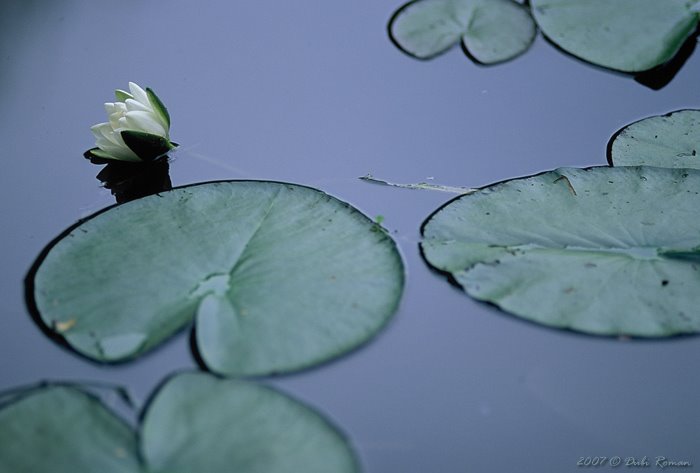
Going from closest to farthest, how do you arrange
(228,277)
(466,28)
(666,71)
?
(228,277) < (666,71) < (466,28)

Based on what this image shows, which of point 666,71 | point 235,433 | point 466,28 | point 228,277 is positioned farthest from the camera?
point 466,28

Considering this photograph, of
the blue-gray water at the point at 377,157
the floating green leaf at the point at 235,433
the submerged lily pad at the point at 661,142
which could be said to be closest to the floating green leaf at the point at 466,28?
the blue-gray water at the point at 377,157

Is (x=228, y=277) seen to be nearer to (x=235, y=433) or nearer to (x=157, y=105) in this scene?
(x=235, y=433)

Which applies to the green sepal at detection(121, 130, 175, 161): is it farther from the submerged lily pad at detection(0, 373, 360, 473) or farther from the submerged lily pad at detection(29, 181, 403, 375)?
the submerged lily pad at detection(0, 373, 360, 473)

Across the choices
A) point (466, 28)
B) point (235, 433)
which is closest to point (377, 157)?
point (466, 28)

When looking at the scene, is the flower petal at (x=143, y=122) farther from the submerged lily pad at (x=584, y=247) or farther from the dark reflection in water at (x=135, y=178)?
the submerged lily pad at (x=584, y=247)

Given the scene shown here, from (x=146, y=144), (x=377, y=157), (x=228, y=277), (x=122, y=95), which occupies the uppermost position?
(x=122, y=95)

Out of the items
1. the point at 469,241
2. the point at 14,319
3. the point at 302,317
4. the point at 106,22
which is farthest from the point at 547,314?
the point at 106,22

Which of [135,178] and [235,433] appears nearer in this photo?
[235,433]
